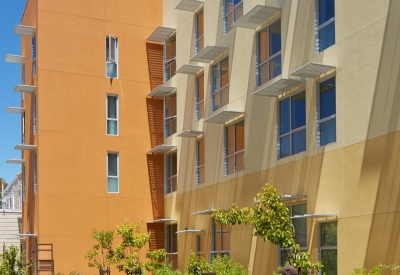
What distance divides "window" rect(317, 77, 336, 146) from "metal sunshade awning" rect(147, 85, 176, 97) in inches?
472

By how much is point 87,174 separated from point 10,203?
43.2 feet

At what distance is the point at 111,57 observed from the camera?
29969mm

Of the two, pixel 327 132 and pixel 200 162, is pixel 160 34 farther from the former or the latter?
pixel 327 132

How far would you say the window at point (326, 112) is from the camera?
17261 millimetres

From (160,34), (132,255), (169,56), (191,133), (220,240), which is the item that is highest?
(160,34)

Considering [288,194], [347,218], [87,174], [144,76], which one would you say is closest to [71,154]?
[87,174]

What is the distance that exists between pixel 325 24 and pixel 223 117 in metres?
6.06

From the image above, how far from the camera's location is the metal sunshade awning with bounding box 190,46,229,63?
2367 cm

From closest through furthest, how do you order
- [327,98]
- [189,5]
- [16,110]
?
[327,98], [189,5], [16,110]

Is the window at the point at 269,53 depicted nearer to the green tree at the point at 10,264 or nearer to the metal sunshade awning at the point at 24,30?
the green tree at the point at 10,264

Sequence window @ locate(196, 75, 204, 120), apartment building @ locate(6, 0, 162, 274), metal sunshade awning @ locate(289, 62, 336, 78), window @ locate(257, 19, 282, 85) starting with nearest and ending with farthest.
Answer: metal sunshade awning @ locate(289, 62, 336, 78) < window @ locate(257, 19, 282, 85) < window @ locate(196, 75, 204, 120) < apartment building @ locate(6, 0, 162, 274)

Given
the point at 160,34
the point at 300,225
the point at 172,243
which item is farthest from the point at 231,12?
the point at 172,243

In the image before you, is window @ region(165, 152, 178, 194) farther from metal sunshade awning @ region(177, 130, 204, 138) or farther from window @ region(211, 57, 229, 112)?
window @ region(211, 57, 229, 112)

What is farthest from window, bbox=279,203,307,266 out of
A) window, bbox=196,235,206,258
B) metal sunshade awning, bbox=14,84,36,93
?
metal sunshade awning, bbox=14,84,36,93
